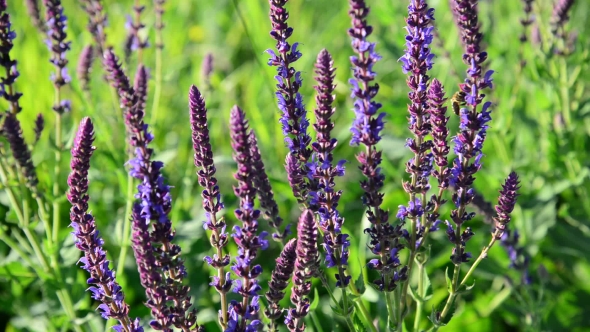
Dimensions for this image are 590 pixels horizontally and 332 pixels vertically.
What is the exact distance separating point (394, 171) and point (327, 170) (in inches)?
93.8

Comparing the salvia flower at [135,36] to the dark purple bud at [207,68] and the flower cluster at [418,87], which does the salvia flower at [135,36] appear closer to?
the dark purple bud at [207,68]

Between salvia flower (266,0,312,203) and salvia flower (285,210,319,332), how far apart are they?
0.79ft

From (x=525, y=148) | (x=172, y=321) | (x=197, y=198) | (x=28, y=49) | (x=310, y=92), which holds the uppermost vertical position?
(x=28, y=49)

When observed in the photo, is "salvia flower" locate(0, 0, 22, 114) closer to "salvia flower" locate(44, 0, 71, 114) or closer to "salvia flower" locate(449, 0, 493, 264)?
"salvia flower" locate(44, 0, 71, 114)

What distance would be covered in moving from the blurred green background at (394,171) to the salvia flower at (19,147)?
1.42 ft

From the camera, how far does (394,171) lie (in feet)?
14.1

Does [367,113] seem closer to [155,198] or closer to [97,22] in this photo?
[155,198]

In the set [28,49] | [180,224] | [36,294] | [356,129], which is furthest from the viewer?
[28,49]

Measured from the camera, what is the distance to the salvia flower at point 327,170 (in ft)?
5.97

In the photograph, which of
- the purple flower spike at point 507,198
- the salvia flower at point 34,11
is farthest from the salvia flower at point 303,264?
the salvia flower at point 34,11

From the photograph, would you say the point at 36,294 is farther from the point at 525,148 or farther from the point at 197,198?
the point at 525,148

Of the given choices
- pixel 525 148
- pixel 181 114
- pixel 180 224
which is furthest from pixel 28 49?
pixel 525 148

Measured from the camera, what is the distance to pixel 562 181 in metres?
3.96

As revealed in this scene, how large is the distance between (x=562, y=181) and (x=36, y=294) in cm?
376
